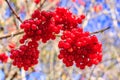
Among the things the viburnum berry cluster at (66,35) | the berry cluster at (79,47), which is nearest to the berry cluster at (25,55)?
the viburnum berry cluster at (66,35)

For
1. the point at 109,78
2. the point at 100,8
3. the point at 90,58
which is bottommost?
the point at 90,58

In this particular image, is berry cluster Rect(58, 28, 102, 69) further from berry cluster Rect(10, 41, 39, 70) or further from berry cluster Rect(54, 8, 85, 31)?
berry cluster Rect(10, 41, 39, 70)

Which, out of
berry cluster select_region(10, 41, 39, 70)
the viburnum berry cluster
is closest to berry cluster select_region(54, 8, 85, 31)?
the viburnum berry cluster

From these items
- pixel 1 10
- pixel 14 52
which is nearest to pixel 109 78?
pixel 1 10

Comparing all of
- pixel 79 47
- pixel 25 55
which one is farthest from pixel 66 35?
pixel 25 55

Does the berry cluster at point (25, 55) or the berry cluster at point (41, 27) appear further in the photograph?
the berry cluster at point (25, 55)

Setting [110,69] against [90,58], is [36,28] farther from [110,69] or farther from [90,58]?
[110,69]

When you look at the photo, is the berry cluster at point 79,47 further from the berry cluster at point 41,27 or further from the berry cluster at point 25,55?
the berry cluster at point 25,55
